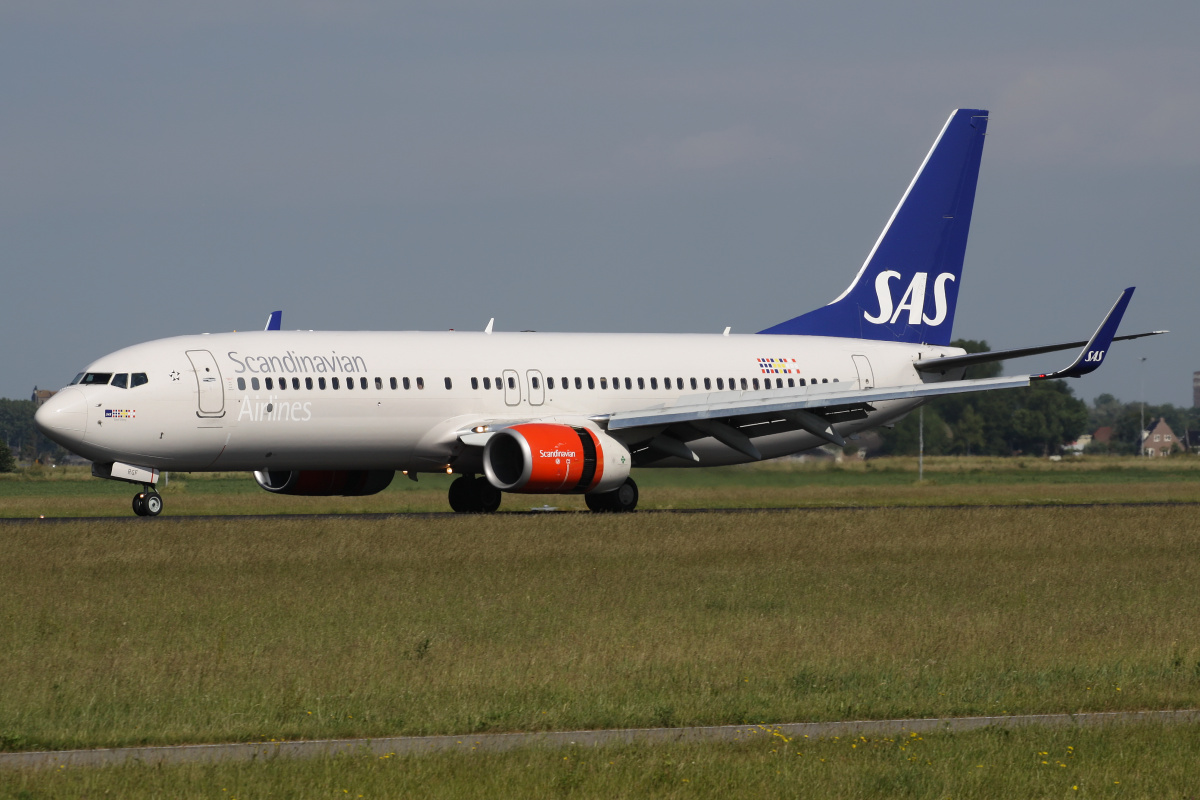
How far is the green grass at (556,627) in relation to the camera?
13.5 meters

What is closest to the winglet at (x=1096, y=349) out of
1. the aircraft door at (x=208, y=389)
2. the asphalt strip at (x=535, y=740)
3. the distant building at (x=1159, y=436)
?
the aircraft door at (x=208, y=389)

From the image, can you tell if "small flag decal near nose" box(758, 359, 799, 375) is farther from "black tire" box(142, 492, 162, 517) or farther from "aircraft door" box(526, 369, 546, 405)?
"black tire" box(142, 492, 162, 517)

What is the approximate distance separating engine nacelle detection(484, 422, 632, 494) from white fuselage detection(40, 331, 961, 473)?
1.08 m

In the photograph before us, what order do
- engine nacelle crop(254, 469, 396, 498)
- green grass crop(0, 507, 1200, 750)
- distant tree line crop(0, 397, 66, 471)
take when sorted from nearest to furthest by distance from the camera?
green grass crop(0, 507, 1200, 750) → engine nacelle crop(254, 469, 396, 498) → distant tree line crop(0, 397, 66, 471)

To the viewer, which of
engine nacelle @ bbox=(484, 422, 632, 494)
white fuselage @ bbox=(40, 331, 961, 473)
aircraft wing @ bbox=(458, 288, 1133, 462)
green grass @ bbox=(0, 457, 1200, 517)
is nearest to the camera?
white fuselage @ bbox=(40, 331, 961, 473)

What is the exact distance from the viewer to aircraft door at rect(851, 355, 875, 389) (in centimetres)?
4209

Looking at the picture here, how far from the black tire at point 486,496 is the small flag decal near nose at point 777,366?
25.0 ft

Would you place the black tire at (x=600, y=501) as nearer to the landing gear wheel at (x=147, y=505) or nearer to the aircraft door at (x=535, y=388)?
the aircraft door at (x=535, y=388)

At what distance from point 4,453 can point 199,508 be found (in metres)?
42.6

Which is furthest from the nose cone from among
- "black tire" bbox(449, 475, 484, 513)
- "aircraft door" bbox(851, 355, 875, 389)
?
"aircraft door" bbox(851, 355, 875, 389)

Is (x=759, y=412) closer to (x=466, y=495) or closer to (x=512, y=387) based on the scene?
(x=512, y=387)

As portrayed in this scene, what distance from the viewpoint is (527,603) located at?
20.2 metres

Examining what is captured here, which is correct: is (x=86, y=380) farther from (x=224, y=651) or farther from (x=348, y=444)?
(x=224, y=651)

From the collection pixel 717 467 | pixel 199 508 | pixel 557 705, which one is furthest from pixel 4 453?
pixel 557 705
